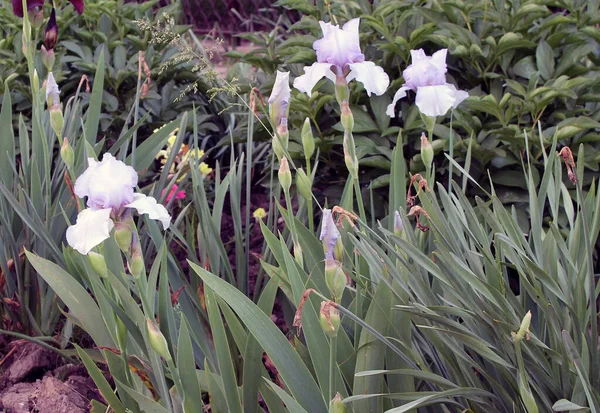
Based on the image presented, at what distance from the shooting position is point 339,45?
3.88 feet

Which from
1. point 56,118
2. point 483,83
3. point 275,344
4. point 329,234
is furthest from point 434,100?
point 483,83

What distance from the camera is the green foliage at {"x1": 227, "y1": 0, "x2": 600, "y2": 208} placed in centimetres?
187

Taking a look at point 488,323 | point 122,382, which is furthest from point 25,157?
point 488,323

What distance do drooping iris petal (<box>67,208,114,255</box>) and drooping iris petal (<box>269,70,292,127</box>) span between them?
1.34 ft

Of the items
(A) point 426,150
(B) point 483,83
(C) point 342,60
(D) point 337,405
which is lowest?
(B) point 483,83

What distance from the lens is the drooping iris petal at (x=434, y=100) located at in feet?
4.09

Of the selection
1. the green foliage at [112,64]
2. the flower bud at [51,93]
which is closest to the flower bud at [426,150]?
the flower bud at [51,93]

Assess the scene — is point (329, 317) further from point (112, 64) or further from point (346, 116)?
point (112, 64)

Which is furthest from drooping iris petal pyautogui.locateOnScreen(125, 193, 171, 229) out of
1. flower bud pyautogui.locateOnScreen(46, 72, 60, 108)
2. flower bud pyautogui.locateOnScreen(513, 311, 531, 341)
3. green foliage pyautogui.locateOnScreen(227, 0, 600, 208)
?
green foliage pyautogui.locateOnScreen(227, 0, 600, 208)

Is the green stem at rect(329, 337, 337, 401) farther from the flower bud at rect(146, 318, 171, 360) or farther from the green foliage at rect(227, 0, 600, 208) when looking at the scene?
the green foliage at rect(227, 0, 600, 208)

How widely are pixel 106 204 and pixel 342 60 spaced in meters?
0.49

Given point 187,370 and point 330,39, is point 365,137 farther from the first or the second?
point 187,370

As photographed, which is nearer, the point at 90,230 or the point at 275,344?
the point at 90,230

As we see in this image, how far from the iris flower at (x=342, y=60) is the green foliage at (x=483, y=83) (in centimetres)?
66
